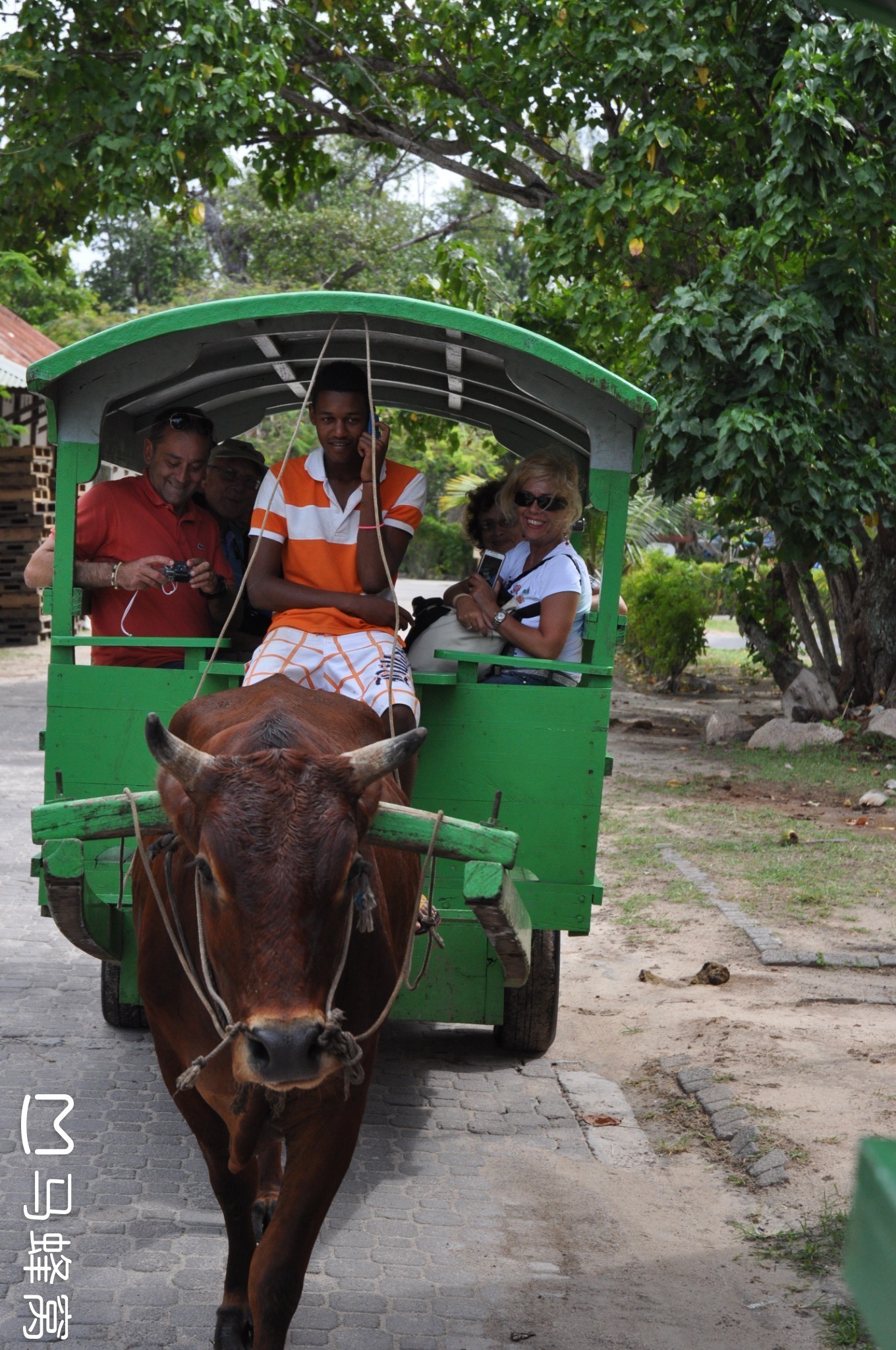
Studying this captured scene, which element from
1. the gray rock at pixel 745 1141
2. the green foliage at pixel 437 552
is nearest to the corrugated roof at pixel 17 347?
the gray rock at pixel 745 1141

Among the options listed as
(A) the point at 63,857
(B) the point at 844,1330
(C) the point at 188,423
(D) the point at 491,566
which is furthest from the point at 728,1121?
(C) the point at 188,423

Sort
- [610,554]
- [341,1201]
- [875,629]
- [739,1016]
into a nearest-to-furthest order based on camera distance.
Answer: [341,1201] < [610,554] < [739,1016] < [875,629]

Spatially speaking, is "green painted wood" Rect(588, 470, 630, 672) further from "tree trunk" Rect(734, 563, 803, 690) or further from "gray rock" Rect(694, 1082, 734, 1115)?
"tree trunk" Rect(734, 563, 803, 690)

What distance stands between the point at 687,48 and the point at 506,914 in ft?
27.1

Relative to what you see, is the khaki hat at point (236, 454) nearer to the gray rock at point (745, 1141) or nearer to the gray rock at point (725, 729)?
the gray rock at point (745, 1141)

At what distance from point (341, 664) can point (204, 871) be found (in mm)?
1642

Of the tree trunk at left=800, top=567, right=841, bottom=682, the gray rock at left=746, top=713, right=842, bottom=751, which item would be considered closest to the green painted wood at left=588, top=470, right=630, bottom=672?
the gray rock at left=746, top=713, right=842, bottom=751

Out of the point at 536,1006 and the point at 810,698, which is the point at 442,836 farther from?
the point at 810,698

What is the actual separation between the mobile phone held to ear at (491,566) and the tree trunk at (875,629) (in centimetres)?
817

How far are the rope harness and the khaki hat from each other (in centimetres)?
280

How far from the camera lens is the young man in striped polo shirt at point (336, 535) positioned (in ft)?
14.5

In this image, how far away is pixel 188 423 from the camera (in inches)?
200

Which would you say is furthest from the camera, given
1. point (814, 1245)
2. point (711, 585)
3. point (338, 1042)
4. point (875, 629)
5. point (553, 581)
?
point (711, 585)

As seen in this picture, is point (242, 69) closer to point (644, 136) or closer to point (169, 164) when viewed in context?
point (169, 164)
